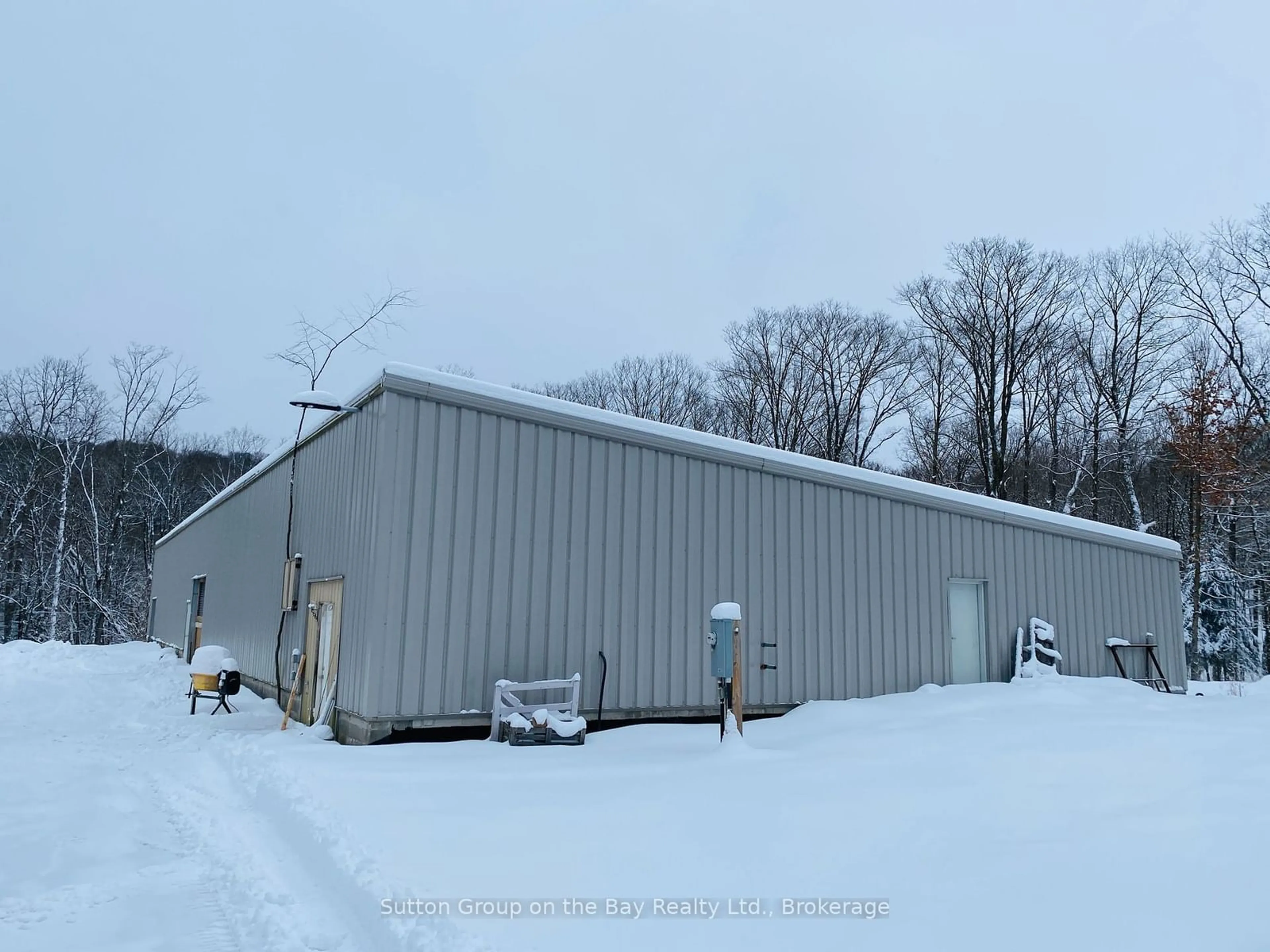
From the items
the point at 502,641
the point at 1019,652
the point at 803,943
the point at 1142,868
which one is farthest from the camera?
the point at 1019,652

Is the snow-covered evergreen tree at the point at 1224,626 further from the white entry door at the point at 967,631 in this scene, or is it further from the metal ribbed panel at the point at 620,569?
the white entry door at the point at 967,631

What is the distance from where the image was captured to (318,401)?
1002 cm

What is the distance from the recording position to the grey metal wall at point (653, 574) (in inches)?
331

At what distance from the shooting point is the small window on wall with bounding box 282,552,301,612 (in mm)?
11375

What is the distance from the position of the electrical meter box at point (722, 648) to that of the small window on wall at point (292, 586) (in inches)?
250

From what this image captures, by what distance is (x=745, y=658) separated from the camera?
33.7 ft

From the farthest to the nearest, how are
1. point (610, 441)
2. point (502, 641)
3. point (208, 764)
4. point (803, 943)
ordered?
point (610, 441) < point (502, 641) < point (208, 764) < point (803, 943)

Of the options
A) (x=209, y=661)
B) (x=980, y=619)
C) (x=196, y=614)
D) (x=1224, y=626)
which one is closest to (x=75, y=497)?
(x=196, y=614)

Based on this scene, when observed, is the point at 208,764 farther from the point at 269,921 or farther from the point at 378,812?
the point at 269,921

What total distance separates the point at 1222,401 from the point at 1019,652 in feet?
53.3

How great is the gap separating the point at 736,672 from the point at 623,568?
2.16 m

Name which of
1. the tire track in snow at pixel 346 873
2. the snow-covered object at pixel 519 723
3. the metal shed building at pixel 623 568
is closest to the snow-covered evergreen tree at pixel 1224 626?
the metal shed building at pixel 623 568

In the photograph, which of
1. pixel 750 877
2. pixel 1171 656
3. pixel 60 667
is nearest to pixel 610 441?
pixel 750 877

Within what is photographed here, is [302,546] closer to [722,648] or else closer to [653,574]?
[653,574]
